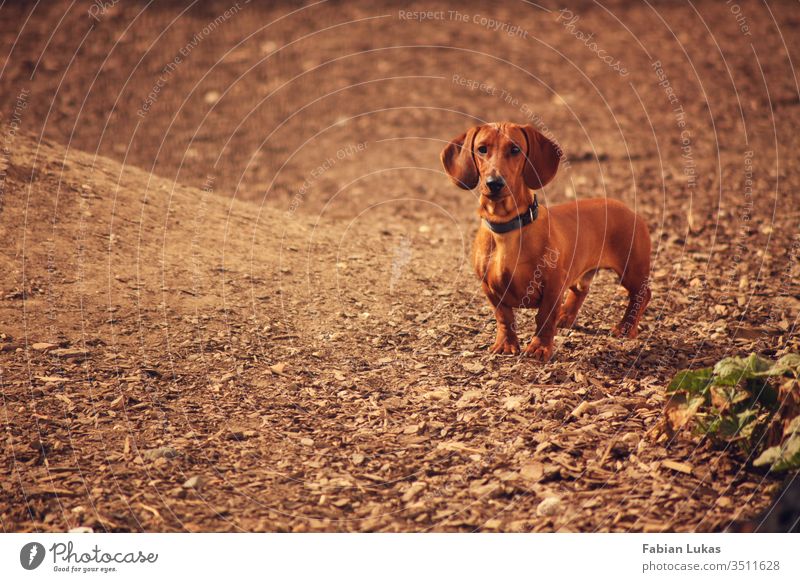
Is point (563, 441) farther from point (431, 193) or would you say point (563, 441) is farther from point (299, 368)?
point (431, 193)

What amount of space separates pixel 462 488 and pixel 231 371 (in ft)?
8.06

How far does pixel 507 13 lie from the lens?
60.7 feet

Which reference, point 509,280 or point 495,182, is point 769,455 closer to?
point 509,280

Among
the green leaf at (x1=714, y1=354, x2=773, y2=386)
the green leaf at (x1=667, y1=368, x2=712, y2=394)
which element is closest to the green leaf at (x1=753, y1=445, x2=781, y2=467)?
the green leaf at (x1=714, y1=354, x2=773, y2=386)

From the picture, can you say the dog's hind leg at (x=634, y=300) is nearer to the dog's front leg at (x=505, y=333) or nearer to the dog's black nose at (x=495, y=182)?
the dog's front leg at (x=505, y=333)

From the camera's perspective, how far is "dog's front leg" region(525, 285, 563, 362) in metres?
5.72

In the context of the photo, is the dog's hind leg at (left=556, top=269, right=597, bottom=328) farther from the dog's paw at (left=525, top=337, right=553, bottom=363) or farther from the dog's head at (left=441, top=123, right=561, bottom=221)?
the dog's head at (left=441, top=123, right=561, bottom=221)

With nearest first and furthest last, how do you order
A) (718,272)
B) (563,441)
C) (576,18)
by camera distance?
1. (563,441)
2. (718,272)
3. (576,18)

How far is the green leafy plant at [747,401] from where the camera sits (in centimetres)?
450

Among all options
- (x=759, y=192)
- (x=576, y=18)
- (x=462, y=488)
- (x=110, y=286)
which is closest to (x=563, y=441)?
(x=462, y=488)
